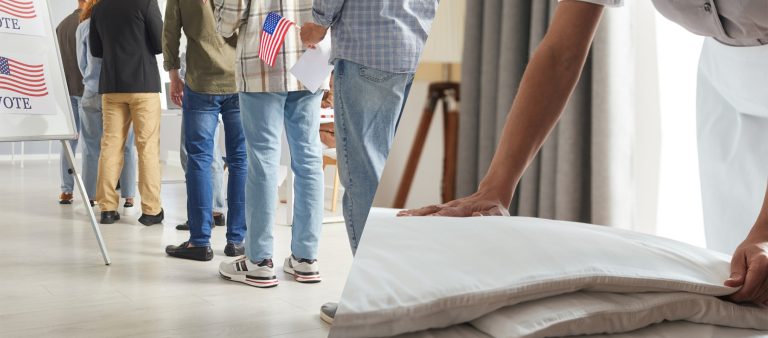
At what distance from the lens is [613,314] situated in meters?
0.18

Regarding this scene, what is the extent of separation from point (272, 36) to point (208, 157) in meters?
0.94

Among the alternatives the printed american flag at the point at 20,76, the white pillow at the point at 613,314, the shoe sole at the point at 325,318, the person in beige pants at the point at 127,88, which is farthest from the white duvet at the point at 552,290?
the person in beige pants at the point at 127,88

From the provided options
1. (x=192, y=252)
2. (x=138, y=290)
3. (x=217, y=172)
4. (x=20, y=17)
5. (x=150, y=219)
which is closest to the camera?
(x=138, y=290)

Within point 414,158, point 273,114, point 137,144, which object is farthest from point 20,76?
point 414,158

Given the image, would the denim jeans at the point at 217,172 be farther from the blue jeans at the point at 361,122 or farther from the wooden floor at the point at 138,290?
the blue jeans at the point at 361,122

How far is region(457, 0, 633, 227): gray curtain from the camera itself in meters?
0.22

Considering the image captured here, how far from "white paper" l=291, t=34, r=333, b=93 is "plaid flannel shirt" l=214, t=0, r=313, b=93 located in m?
→ 0.31

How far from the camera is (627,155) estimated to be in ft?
0.74

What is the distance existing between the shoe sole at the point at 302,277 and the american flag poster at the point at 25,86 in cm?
89

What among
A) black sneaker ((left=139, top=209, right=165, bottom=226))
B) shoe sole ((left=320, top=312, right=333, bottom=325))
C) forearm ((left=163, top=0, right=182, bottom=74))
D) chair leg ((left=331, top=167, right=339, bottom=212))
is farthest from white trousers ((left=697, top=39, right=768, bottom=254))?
black sneaker ((left=139, top=209, right=165, bottom=226))

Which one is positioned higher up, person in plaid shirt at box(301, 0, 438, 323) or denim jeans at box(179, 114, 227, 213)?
person in plaid shirt at box(301, 0, 438, 323)

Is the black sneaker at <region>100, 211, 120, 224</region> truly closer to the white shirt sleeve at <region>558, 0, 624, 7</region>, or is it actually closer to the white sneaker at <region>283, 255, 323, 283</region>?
the white sneaker at <region>283, 255, 323, 283</region>

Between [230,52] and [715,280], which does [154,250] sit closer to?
[230,52]

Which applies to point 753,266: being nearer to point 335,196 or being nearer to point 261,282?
point 261,282
